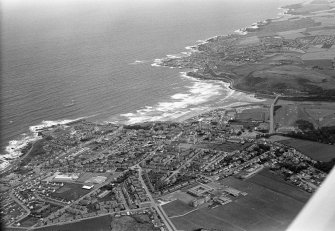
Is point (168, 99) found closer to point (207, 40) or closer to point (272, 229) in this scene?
point (272, 229)

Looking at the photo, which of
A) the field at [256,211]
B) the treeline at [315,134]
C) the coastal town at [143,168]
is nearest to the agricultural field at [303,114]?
the treeline at [315,134]

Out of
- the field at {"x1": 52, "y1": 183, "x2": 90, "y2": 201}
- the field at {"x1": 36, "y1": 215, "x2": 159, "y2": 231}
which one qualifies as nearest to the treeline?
the field at {"x1": 36, "y1": 215, "x2": 159, "y2": 231}

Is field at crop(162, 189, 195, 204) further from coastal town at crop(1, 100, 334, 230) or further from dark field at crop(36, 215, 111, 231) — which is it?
dark field at crop(36, 215, 111, 231)

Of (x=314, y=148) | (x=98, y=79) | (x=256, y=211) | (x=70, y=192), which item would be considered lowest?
(x=314, y=148)

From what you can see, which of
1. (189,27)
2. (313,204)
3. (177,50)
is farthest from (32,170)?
(189,27)

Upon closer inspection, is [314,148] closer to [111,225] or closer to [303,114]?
[303,114]

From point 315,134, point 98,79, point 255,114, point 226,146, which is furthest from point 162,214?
point 98,79

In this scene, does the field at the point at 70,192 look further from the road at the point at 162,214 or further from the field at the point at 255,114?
→ the field at the point at 255,114
